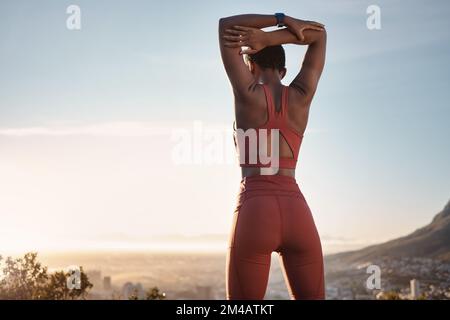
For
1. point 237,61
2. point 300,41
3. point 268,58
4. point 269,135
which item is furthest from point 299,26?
point 269,135

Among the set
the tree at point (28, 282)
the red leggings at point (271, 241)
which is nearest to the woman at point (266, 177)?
the red leggings at point (271, 241)

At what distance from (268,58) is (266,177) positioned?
0.62 meters

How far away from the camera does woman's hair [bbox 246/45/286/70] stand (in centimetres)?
310

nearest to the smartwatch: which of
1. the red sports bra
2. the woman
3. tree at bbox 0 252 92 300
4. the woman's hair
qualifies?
the woman

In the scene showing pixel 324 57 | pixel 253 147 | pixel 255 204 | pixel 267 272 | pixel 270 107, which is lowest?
pixel 267 272

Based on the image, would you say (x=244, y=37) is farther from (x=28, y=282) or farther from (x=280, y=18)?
(x=28, y=282)

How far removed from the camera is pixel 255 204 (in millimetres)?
2936

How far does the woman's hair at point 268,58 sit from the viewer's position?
10.2 ft

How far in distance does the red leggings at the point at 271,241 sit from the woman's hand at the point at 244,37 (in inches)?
25.8

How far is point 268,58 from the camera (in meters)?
3.10

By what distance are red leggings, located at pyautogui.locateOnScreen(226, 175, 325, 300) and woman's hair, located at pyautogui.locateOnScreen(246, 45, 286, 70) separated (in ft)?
1.92
